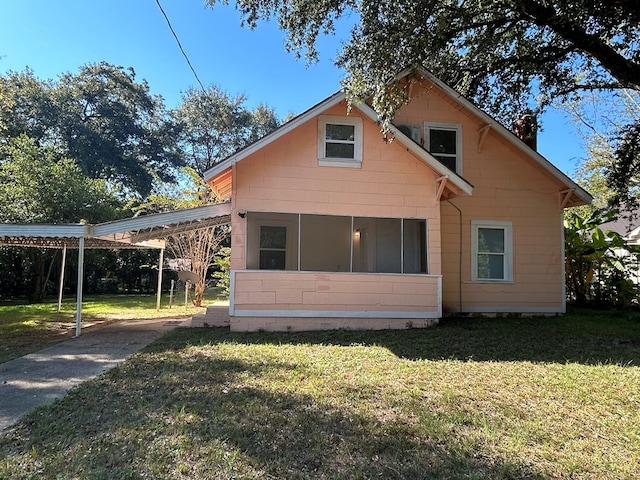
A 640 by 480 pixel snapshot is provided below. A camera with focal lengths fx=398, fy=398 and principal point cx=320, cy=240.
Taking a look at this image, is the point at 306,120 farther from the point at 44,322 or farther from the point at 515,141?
the point at 44,322

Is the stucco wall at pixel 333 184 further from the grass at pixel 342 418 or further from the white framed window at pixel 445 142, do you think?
the grass at pixel 342 418

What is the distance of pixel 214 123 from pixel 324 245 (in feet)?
84.6

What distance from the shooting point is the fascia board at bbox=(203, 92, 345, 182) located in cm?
844

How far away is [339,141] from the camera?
30.6 ft

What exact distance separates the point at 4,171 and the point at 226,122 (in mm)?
19124

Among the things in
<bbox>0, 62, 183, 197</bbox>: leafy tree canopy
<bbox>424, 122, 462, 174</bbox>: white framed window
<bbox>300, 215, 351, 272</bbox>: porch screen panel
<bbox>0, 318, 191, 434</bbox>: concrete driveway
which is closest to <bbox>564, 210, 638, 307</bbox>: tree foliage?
<bbox>424, 122, 462, 174</bbox>: white framed window

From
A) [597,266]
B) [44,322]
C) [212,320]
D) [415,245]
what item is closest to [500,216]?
[415,245]

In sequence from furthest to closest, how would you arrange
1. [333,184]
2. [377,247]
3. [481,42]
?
[377,247] → [333,184] → [481,42]

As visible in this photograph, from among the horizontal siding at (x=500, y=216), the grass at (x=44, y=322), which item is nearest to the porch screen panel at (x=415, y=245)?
the horizontal siding at (x=500, y=216)

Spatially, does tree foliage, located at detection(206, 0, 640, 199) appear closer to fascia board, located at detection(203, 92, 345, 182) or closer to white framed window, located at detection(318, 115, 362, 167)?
fascia board, located at detection(203, 92, 345, 182)

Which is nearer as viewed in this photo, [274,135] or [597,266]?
[274,135]

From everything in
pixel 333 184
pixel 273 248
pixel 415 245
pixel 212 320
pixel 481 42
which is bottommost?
pixel 212 320

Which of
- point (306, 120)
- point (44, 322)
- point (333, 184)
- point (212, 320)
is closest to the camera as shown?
point (306, 120)

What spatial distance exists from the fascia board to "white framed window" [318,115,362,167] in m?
0.49
